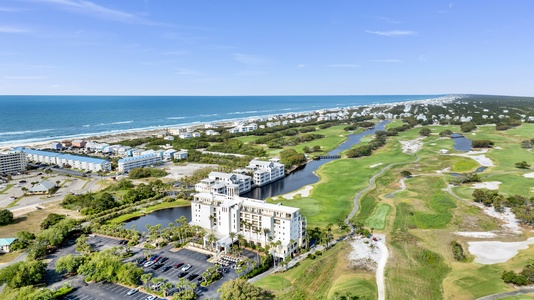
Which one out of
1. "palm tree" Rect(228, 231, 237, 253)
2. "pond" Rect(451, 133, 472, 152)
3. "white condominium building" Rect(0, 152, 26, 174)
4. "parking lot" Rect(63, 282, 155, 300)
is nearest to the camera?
"parking lot" Rect(63, 282, 155, 300)

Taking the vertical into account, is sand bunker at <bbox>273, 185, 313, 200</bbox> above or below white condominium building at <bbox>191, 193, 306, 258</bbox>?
below

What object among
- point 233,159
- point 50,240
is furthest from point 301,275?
point 233,159

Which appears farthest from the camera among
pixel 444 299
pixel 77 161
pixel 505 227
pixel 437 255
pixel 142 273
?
pixel 77 161

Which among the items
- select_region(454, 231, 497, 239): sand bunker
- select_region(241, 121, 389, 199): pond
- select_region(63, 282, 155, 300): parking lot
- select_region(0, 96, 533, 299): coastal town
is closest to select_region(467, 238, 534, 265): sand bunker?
select_region(0, 96, 533, 299): coastal town

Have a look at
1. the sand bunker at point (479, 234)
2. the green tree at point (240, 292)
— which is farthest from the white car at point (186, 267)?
the sand bunker at point (479, 234)

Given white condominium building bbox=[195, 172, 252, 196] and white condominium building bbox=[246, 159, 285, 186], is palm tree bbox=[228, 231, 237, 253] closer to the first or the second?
white condominium building bbox=[195, 172, 252, 196]

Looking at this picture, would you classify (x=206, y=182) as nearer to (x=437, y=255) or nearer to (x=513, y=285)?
(x=437, y=255)
